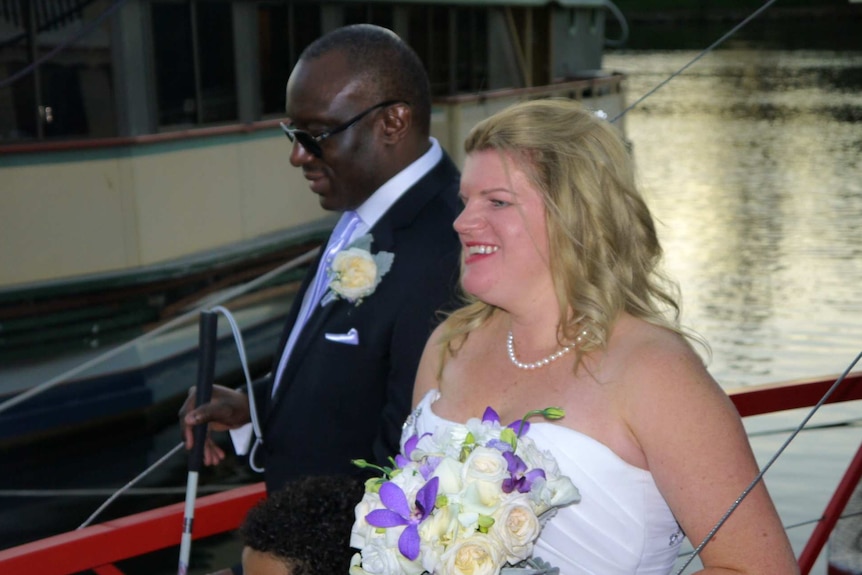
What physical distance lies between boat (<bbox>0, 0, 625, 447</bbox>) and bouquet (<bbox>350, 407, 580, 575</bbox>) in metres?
5.78

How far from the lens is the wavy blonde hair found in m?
2.21

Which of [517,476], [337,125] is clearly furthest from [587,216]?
[337,125]

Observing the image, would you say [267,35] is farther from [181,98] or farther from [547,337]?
[547,337]

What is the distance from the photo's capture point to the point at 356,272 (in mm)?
2871

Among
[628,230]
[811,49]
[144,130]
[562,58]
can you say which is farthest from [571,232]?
[811,49]

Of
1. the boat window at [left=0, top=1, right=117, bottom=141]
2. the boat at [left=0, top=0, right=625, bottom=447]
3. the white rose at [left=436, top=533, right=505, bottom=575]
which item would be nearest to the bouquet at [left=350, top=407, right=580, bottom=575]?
the white rose at [left=436, top=533, right=505, bottom=575]

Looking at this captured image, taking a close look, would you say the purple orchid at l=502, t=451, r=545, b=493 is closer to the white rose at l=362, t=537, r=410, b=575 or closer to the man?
the white rose at l=362, t=537, r=410, b=575

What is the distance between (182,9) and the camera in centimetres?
875

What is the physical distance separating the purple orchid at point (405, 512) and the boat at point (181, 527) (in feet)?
3.50

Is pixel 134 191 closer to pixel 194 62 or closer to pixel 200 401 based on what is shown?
pixel 194 62

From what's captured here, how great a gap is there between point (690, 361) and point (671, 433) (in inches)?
5.4

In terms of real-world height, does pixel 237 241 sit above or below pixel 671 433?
below

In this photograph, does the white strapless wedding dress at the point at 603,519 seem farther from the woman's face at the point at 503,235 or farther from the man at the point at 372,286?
the man at the point at 372,286

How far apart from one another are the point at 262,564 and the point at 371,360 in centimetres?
64
